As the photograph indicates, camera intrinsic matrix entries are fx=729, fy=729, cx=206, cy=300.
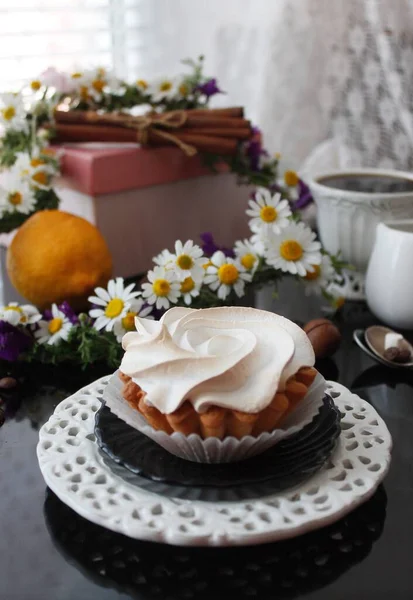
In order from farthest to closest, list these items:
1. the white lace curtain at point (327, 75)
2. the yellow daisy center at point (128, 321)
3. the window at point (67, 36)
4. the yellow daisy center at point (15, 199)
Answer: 1. the window at point (67, 36)
2. the white lace curtain at point (327, 75)
3. the yellow daisy center at point (15, 199)
4. the yellow daisy center at point (128, 321)

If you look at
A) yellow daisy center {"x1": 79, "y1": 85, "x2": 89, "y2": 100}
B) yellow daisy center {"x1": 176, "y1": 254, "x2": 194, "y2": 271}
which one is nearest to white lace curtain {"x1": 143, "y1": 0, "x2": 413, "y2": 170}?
yellow daisy center {"x1": 79, "y1": 85, "x2": 89, "y2": 100}

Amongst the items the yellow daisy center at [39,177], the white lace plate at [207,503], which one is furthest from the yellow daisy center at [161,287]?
the yellow daisy center at [39,177]

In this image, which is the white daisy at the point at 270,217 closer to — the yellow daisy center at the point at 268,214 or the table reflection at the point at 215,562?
the yellow daisy center at the point at 268,214

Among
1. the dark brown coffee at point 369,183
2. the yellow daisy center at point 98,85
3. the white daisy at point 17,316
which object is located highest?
the yellow daisy center at point 98,85

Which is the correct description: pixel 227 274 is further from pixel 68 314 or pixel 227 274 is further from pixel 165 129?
pixel 165 129

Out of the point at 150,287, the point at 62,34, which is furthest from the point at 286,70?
the point at 150,287

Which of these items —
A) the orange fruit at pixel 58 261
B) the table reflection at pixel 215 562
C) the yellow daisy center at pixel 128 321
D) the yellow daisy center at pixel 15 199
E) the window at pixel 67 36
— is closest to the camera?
the table reflection at pixel 215 562
